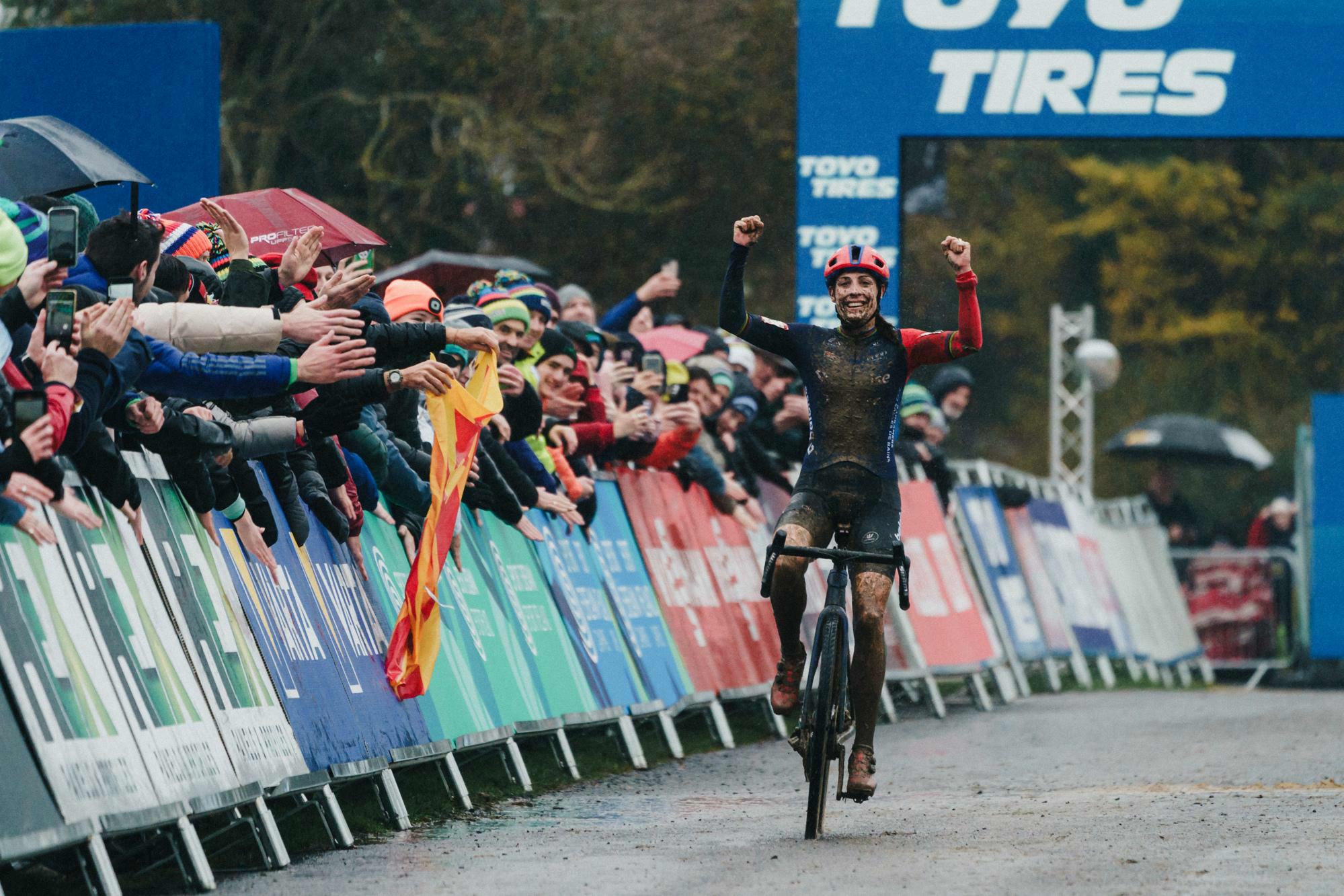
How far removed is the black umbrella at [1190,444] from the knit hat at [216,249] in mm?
23068

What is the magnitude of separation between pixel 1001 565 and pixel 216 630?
41.9 ft

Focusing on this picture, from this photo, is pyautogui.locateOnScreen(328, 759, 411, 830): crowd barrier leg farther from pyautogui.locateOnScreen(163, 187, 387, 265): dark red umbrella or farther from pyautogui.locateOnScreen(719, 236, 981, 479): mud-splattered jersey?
pyautogui.locateOnScreen(163, 187, 387, 265): dark red umbrella

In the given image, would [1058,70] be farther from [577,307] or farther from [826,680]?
[826,680]

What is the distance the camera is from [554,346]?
13.6m

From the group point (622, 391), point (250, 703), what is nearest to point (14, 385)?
point (250, 703)

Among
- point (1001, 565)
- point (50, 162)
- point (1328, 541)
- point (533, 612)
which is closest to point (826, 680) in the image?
point (533, 612)

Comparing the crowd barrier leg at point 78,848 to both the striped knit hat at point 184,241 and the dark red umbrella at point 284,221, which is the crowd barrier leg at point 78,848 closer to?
the striped knit hat at point 184,241

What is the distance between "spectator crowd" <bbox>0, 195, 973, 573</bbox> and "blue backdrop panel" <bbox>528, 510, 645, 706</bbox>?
7.4 inches

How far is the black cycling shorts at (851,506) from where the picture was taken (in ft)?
32.6

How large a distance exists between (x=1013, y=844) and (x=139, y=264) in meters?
3.77

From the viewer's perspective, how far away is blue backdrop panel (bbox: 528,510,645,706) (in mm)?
12969

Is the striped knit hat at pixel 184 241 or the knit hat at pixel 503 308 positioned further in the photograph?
the knit hat at pixel 503 308

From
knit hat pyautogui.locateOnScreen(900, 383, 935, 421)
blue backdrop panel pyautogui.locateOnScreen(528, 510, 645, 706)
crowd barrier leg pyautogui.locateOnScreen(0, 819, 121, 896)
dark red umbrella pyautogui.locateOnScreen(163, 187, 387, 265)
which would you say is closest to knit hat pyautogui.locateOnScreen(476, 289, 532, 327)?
dark red umbrella pyautogui.locateOnScreen(163, 187, 387, 265)

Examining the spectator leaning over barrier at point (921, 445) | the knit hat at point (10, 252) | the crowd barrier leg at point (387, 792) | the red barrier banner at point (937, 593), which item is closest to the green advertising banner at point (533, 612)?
the crowd barrier leg at point (387, 792)
